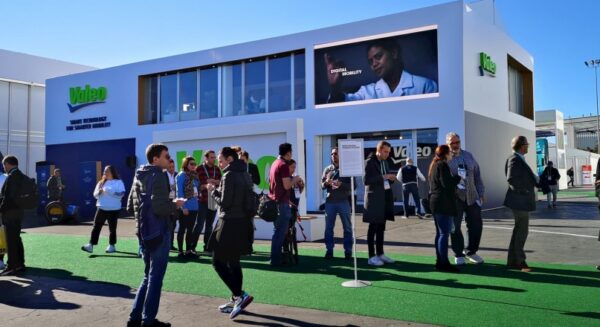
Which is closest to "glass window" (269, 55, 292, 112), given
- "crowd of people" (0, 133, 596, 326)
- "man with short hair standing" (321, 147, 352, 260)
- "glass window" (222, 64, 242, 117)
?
"glass window" (222, 64, 242, 117)

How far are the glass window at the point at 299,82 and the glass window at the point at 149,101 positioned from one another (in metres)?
7.61

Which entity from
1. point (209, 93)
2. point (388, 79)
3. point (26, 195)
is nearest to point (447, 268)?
point (26, 195)

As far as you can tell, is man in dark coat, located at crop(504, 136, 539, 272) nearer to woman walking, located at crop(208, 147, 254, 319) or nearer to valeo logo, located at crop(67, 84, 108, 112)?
woman walking, located at crop(208, 147, 254, 319)

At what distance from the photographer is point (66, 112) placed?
26.5 metres

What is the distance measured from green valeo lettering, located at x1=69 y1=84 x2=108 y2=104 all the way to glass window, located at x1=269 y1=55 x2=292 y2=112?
30.6 feet

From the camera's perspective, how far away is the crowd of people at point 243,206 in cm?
484

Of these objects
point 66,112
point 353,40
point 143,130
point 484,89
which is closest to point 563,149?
point 484,89

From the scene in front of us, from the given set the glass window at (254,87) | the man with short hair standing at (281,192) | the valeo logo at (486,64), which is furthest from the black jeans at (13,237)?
the valeo logo at (486,64)

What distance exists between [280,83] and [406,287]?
14868mm

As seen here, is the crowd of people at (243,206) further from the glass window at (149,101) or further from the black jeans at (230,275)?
the glass window at (149,101)

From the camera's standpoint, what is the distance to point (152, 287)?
4.80m

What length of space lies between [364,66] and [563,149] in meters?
31.9

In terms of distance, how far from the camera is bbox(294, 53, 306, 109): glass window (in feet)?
64.5

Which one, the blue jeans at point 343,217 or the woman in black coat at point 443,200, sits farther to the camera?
the blue jeans at point 343,217
